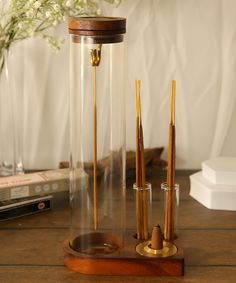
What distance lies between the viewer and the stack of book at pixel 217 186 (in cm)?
135

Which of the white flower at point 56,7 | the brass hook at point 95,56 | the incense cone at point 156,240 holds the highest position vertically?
the white flower at point 56,7

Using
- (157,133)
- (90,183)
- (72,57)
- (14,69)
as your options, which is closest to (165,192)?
(90,183)

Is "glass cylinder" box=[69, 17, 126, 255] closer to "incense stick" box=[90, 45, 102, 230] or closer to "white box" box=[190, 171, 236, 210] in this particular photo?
"incense stick" box=[90, 45, 102, 230]

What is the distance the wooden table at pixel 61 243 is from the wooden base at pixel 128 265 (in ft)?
0.04

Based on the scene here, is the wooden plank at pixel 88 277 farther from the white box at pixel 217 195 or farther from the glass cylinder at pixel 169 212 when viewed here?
the white box at pixel 217 195

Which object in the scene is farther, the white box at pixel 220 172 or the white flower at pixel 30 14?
the white box at pixel 220 172

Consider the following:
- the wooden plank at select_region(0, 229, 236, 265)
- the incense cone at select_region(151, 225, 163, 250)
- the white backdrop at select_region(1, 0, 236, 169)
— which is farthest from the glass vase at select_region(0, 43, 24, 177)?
the incense cone at select_region(151, 225, 163, 250)

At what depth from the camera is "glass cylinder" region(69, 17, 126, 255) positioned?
42.6 inches

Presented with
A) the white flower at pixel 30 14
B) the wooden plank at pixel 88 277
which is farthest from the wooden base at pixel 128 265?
the white flower at pixel 30 14

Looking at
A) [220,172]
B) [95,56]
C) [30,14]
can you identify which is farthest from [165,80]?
[95,56]

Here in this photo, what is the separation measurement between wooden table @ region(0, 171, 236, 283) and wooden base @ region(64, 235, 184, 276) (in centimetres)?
1

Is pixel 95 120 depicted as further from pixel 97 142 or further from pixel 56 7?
pixel 56 7

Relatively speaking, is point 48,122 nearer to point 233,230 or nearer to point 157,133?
point 157,133

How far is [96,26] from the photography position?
3.36ft
